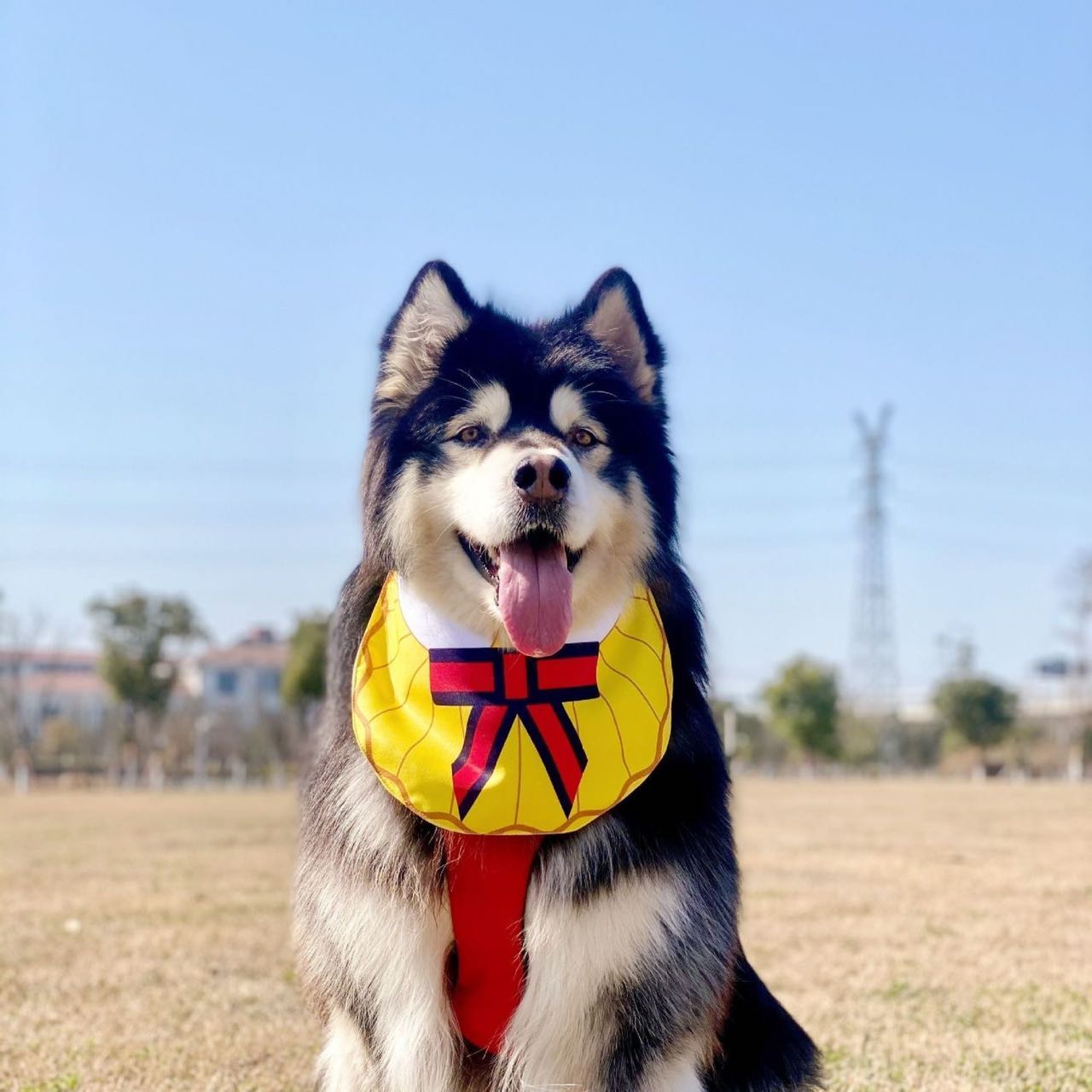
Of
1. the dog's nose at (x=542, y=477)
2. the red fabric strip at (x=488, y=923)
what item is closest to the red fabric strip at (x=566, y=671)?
the red fabric strip at (x=488, y=923)

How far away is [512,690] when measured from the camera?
10.6ft

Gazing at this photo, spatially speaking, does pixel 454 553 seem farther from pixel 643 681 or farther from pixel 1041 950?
pixel 1041 950

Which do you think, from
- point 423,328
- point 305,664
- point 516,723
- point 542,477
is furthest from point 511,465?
point 305,664

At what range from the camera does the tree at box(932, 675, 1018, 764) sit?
1804 inches

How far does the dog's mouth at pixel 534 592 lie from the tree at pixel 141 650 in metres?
40.7

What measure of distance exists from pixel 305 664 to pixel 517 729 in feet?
124

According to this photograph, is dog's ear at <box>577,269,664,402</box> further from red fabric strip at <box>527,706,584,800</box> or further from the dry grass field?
the dry grass field

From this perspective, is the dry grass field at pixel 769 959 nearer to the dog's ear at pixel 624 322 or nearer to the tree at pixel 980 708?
the dog's ear at pixel 624 322

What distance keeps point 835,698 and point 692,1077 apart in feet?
151

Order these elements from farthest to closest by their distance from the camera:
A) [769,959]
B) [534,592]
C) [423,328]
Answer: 1. [769,959]
2. [423,328]
3. [534,592]

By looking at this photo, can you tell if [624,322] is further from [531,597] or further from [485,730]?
[485,730]

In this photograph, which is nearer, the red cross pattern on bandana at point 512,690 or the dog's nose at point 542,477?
the dog's nose at point 542,477

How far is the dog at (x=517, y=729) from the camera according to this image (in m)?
3.05

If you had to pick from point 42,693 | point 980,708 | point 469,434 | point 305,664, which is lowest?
point 980,708
